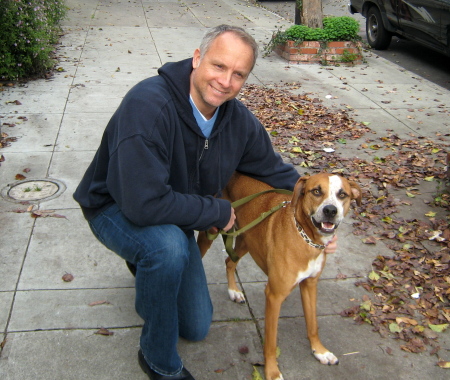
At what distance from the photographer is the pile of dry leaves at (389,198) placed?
145 inches

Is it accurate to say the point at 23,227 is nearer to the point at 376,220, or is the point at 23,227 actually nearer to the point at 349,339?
the point at 349,339

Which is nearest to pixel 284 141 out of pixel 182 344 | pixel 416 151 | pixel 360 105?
pixel 416 151

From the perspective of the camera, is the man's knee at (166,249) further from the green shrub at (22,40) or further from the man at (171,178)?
the green shrub at (22,40)

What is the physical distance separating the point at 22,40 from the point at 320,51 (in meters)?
5.36

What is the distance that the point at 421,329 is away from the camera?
354 centimetres

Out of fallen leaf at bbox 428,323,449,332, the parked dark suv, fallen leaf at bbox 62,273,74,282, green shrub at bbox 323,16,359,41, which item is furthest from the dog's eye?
green shrub at bbox 323,16,359,41

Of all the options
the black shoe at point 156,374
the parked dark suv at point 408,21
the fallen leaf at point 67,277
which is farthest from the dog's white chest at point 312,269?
the parked dark suv at point 408,21

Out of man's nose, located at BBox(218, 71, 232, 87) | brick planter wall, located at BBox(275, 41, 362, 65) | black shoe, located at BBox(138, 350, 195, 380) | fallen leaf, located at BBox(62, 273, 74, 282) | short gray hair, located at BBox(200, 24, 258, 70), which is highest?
short gray hair, located at BBox(200, 24, 258, 70)

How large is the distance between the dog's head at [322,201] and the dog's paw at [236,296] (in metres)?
0.92

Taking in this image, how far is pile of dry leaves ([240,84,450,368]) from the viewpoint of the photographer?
3695mm

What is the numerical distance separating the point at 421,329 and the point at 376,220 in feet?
5.14

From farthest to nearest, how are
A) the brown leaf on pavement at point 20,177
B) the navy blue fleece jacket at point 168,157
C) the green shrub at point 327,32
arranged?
the green shrub at point 327,32 → the brown leaf on pavement at point 20,177 → the navy blue fleece jacket at point 168,157

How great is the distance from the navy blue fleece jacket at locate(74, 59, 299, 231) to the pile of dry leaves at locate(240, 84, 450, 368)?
1329mm

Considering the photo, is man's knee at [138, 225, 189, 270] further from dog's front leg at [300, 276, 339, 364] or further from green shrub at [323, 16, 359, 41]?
green shrub at [323, 16, 359, 41]
